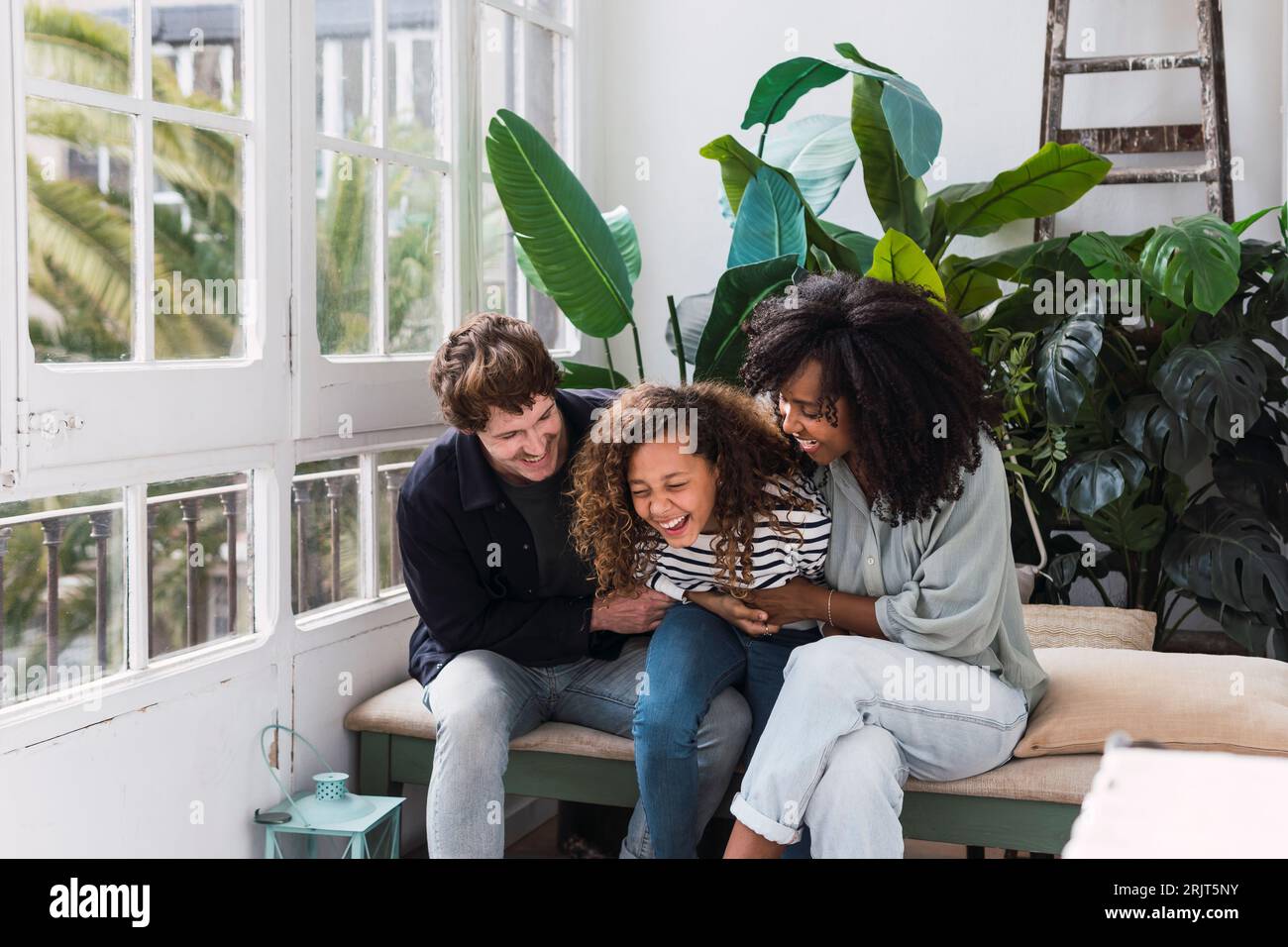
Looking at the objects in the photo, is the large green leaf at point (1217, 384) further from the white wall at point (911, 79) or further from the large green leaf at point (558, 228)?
the large green leaf at point (558, 228)

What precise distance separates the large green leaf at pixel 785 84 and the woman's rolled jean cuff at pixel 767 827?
1539 millimetres

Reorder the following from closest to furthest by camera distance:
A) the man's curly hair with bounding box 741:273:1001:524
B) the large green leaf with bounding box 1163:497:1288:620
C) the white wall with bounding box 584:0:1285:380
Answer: the man's curly hair with bounding box 741:273:1001:524 < the large green leaf with bounding box 1163:497:1288:620 < the white wall with bounding box 584:0:1285:380

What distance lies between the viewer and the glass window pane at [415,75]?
2510mm

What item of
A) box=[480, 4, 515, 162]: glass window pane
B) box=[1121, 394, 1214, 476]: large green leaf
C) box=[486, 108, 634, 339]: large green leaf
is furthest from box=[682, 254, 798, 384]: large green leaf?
box=[1121, 394, 1214, 476]: large green leaf

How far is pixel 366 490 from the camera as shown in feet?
8.11

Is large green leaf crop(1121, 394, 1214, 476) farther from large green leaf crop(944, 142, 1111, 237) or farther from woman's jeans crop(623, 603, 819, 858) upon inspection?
woman's jeans crop(623, 603, 819, 858)

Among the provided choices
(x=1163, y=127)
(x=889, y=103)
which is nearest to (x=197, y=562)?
(x=889, y=103)

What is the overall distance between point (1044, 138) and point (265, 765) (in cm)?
224

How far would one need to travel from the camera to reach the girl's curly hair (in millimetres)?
1918

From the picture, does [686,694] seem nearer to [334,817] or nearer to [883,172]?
[334,817]

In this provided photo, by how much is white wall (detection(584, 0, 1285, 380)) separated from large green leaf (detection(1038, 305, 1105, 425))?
0.56m

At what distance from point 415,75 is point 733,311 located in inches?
32.5
